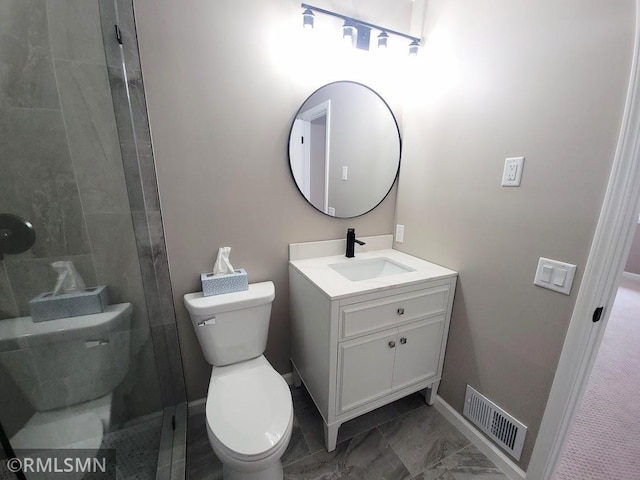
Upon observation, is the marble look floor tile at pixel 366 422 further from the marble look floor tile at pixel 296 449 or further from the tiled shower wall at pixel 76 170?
the tiled shower wall at pixel 76 170

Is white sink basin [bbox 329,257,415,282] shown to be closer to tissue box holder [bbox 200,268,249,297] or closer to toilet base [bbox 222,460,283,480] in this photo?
tissue box holder [bbox 200,268,249,297]

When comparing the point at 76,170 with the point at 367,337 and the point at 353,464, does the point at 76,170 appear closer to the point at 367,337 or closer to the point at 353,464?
the point at 367,337

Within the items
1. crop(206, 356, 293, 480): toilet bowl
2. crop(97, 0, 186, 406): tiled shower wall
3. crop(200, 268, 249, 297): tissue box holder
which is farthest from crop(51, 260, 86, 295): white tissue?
crop(206, 356, 293, 480): toilet bowl

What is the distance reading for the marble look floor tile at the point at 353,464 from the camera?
1.25 metres

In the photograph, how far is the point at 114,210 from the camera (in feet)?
3.82

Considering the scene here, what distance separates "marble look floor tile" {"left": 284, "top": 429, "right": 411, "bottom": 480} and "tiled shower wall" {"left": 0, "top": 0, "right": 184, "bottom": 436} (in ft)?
2.69

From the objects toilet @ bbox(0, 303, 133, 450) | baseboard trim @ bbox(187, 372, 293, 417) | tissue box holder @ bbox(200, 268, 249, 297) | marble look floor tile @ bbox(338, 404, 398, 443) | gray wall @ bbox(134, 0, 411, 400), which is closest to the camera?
toilet @ bbox(0, 303, 133, 450)

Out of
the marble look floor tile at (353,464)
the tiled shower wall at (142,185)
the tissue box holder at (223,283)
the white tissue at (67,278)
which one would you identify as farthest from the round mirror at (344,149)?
the marble look floor tile at (353,464)

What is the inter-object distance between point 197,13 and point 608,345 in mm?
3656

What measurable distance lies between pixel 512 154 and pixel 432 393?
4.47 ft

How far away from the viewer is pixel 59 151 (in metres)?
1.00

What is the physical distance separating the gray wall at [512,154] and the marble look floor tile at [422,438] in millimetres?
174

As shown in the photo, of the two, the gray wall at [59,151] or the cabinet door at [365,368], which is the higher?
the gray wall at [59,151]

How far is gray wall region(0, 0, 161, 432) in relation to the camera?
0.89 m
